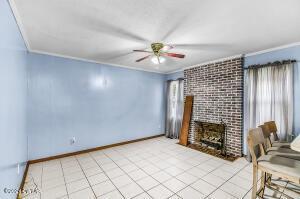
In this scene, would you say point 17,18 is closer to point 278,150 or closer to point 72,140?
point 72,140

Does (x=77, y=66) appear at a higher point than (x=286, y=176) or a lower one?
higher

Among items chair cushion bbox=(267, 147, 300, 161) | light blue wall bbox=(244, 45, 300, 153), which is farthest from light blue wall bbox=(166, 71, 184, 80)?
chair cushion bbox=(267, 147, 300, 161)

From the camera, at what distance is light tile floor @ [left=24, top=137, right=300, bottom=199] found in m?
2.26

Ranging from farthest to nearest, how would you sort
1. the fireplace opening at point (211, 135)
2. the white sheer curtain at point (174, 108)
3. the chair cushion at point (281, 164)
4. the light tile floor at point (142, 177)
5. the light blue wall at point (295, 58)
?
the white sheer curtain at point (174, 108) → the fireplace opening at point (211, 135) → the light blue wall at point (295, 58) → the light tile floor at point (142, 177) → the chair cushion at point (281, 164)

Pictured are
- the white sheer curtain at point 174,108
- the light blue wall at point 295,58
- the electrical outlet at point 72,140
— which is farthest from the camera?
the white sheer curtain at point 174,108

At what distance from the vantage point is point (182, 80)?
5.15 meters

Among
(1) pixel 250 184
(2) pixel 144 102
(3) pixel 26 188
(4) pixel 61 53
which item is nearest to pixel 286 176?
(1) pixel 250 184

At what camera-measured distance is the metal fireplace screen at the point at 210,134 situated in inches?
153

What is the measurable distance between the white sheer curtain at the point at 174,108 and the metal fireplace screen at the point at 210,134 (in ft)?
2.73

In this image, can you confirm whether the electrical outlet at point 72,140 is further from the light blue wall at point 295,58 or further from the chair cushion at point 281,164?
the light blue wall at point 295,58

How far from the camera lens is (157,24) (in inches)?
82.5

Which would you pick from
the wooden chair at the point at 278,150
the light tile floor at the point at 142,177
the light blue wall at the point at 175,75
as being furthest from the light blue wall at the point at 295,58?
the light blue wall at the point at 175,75

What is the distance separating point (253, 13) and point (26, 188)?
163 inches

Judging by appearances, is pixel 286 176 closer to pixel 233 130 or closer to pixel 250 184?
pixel 250 184
